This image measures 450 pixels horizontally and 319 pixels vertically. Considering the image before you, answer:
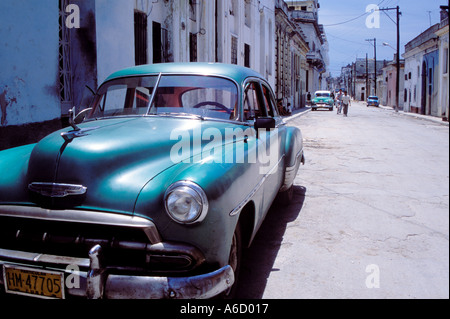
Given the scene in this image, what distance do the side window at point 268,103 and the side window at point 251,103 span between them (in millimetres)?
186

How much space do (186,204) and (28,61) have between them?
17.8 feet

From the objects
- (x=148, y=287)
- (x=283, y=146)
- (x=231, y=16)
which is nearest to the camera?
(x=148, y=287)

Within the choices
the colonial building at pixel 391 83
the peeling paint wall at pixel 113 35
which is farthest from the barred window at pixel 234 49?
the colonial building at pixel 391 83

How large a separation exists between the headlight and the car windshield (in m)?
1.23

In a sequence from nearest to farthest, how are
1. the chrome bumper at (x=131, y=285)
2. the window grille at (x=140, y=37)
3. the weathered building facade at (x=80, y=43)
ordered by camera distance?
the chrome bumper at (x=131, y=285), the weathered building facade at (x=80, y=43), the window grille at (x=140, y=37)

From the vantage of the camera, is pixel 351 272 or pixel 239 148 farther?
pixel 351 272

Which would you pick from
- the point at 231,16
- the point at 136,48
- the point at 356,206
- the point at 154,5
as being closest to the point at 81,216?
the point at 356,206

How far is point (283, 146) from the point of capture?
448 cm

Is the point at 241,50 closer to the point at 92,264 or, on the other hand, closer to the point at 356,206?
the point at 356,206

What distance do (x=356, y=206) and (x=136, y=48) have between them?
7.00m

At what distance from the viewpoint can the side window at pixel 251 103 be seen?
3721 mm

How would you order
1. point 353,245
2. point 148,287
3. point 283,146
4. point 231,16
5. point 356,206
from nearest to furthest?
point 148,287, point 353,245, point 283,146, point 356,206, point 231,16

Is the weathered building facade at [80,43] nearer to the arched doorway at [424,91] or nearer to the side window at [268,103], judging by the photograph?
the side window at [268,103]

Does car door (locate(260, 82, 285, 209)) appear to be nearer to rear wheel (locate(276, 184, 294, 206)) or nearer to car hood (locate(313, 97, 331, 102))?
rear wheel (locate(276, 184, 294, 206))
